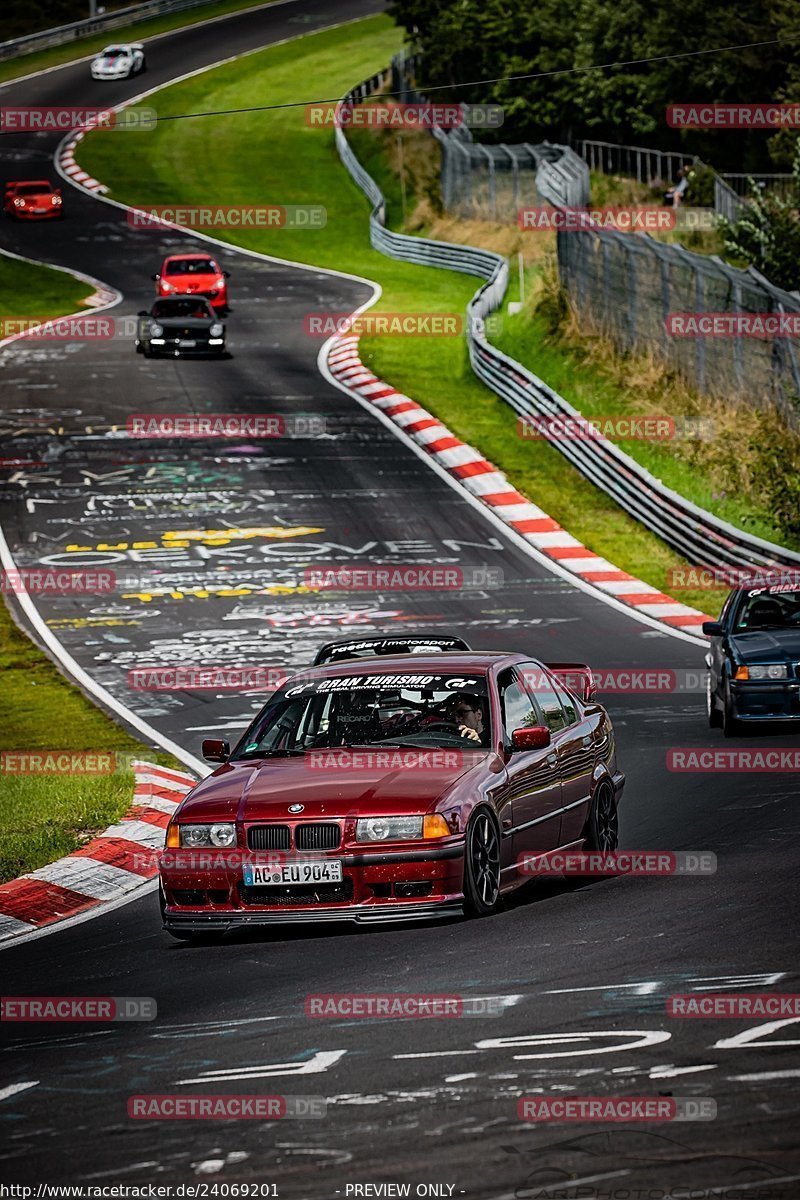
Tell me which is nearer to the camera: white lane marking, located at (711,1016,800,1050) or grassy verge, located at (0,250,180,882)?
white lane marking, located at (711,1016,800,1050)

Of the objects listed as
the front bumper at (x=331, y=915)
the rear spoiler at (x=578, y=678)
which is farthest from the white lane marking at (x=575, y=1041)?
the rear spoiler at (x=578, y=678)

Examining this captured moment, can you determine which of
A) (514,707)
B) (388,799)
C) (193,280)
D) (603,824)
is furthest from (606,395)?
(388,799)

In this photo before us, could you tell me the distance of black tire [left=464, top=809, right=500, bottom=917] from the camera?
32.3 ft

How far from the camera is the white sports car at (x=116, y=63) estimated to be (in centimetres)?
8369

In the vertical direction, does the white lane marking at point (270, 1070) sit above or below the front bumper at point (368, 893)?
above

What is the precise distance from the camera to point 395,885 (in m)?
9.77

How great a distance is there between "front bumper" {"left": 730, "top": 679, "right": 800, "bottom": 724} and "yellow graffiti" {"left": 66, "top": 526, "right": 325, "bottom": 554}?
12761 millimetres

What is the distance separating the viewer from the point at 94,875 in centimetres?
1250

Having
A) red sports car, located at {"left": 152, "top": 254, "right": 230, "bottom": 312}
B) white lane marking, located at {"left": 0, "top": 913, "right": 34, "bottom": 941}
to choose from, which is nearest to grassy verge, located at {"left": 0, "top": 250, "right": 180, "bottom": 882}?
white lane marking, located at {"left": 0, "top": 913, "right": 34, "bottom": 941}

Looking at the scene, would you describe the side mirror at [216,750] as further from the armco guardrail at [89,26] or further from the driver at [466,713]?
the armco guardrail at [89,26]

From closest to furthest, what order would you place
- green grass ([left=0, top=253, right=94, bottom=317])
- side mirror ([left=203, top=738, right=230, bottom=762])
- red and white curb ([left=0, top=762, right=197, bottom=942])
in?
1. side mirror ([left=203, top=738, right=230, bottom=762])
2. red and white curb ([left=0, top=762, right=197, bottom=942])
3. green grass ([left=0, top=253, right=94, bottom=317])

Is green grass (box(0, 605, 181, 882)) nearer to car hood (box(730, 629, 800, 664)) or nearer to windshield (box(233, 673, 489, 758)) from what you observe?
windshield (box(233, 673, 489, 758))

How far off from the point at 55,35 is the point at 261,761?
89.2m

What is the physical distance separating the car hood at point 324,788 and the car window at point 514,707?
1.58ft
